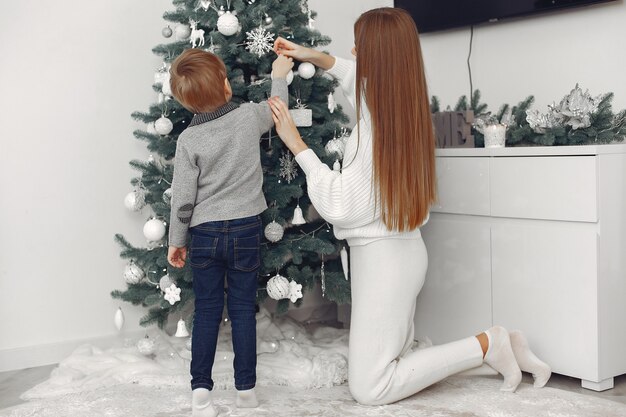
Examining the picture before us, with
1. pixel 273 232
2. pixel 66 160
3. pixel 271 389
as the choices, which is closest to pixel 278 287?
pixel 273 232

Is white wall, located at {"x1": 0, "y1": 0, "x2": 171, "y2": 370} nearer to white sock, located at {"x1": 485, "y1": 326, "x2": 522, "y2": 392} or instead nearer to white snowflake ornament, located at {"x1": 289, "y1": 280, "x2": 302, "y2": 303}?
white snowflake ornament, located at {"x1": 289, "y1": 280, "x2": 302, "y2": 303}

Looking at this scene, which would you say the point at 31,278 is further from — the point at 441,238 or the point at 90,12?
the point at 441,238

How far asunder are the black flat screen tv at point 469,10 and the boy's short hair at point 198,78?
4.93 feet

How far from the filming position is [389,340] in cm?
268

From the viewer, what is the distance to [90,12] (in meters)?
3.37

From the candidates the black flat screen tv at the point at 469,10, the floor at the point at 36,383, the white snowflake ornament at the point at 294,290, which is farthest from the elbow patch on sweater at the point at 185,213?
the black flat screen tv at the point at 469,10

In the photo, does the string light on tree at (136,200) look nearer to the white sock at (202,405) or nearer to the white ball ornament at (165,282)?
the white ball ornament at (165,282)

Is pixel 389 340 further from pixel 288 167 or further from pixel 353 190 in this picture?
pixel 288 167

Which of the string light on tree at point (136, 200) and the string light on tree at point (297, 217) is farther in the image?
the string light on tree at point (136, 200)

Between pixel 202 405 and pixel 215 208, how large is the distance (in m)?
0.63

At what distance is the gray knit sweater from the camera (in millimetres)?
2607

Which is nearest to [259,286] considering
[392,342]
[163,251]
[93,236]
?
[163,251]

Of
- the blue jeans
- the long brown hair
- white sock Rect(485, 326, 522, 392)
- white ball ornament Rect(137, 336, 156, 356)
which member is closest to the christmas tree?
white ball ornament Rect(137, 336, 156, 356)

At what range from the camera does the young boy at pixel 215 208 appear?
2.61 m
